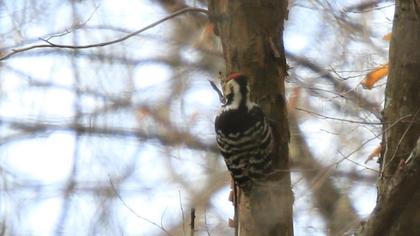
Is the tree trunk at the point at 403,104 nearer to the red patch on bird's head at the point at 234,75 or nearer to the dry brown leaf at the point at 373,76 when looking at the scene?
the dry brown leaf at the point at 373,76

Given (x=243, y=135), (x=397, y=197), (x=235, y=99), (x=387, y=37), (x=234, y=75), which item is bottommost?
(x=397, y=197)

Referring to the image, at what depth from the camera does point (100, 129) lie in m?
4.52

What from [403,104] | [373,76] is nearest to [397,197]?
[403,104]

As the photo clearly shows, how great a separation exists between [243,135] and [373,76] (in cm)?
77

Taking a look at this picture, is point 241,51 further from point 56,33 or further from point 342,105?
point 56,33

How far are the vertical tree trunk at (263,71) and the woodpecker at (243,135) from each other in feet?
0.19

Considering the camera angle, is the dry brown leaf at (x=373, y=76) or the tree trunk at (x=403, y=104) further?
the dry brown leaf at (x=373, y=76)

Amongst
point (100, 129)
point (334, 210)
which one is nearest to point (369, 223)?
point (334, 210)

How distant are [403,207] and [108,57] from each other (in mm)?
2335

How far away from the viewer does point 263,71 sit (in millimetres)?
3344

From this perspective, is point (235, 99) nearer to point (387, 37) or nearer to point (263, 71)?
point (263, 71)

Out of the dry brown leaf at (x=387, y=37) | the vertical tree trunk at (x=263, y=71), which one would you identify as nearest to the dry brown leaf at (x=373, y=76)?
the dry brown leaf at (x=387, y=37)

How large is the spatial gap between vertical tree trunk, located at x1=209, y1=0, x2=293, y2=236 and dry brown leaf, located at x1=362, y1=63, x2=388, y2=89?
0.48 meters

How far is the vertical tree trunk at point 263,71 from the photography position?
10.8ft
